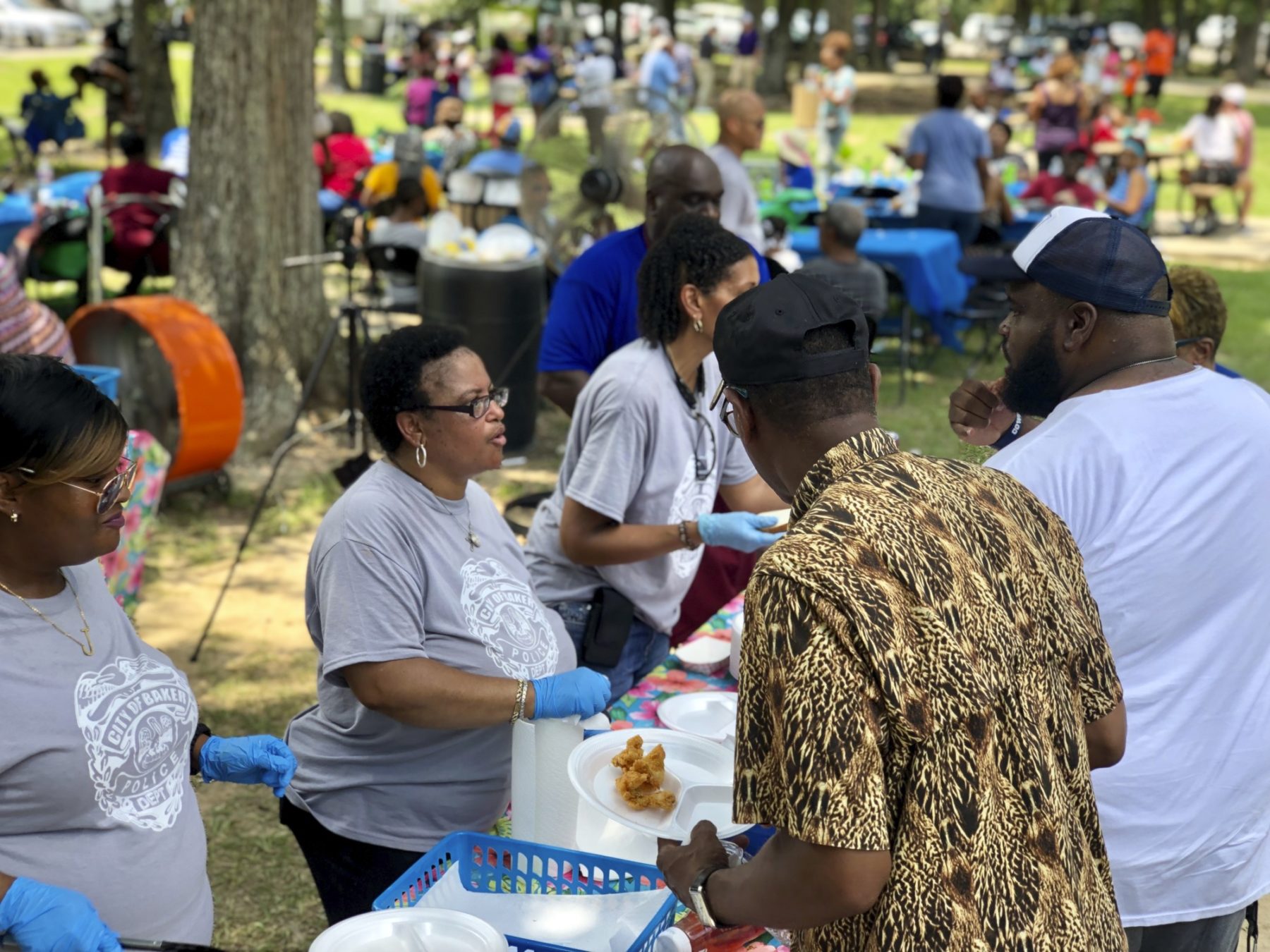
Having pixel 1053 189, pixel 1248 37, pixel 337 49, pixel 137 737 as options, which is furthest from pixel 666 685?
pixel 1248 37

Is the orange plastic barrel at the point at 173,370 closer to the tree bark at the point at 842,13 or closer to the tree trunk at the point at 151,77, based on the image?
the tree trunk at the point at 151,77

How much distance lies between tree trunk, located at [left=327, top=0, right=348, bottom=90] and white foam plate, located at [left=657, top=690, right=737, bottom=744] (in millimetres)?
27904

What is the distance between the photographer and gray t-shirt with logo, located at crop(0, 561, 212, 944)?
6.59 feet

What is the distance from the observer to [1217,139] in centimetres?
1642

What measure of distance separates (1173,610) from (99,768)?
5.63 ft

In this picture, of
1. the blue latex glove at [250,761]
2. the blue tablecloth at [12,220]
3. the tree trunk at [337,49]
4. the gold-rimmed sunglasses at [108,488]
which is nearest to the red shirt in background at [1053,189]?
the blue tablecloth at [12,220]

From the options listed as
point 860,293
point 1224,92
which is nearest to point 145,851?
point 860,293

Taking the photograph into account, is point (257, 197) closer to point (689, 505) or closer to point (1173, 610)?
point (689, 505)

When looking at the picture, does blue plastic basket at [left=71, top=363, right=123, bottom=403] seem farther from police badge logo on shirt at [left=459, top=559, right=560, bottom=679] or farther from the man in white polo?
the man in white polo

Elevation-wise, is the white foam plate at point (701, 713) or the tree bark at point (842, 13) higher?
the tree bark at point (842, 13)

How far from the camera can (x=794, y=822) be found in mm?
1370

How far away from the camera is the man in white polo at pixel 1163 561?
2.11m

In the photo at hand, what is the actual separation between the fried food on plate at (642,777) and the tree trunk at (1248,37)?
36.8 meters

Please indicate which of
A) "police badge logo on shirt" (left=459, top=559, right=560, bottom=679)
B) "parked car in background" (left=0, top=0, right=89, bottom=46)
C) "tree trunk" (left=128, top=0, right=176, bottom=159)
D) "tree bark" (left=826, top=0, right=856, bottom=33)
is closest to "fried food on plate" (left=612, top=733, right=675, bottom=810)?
"police badge logo on shirt" (left=459, top=559, right=560, bottom=679)
